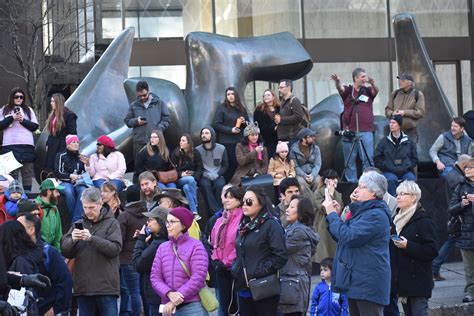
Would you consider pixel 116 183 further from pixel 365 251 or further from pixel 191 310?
pixel 365 251

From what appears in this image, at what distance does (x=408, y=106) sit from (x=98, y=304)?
7642 mm

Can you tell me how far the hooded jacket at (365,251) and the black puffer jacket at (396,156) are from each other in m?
6.46

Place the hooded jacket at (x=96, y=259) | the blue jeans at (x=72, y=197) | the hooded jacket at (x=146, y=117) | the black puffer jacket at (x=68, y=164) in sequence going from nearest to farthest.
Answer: the hooded jacket at (x=96, y=259) → the blue jeans at (x=72, y=197) → the black puffer jacket at (x=68, y=164) → the hooded jacket at (x=146, y=117)

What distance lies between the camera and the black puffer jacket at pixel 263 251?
9984 mm

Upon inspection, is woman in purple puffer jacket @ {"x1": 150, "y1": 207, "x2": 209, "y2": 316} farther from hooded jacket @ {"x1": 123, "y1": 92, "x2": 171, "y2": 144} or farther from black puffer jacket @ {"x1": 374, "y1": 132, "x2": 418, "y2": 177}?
black puffer jacket @ {"x1": 374, "y1": 132, "x2": 418, "y2": 177}

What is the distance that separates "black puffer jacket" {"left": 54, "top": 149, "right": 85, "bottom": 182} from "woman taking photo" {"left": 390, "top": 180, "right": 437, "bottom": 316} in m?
5.76

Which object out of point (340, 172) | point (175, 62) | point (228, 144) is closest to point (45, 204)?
point (228, 144)

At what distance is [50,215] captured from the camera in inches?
507

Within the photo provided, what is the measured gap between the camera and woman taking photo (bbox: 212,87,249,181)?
1645cm

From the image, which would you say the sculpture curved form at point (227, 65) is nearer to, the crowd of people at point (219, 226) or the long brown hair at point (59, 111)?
the crowd of people at point (219, 226)

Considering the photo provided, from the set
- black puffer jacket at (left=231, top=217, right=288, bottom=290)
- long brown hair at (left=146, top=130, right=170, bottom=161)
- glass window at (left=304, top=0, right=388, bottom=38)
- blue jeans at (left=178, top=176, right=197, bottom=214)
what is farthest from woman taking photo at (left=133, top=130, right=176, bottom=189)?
glass window at (left=304, top=0, right=388, bottom=38)

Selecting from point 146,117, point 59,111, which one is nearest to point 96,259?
point 59,111

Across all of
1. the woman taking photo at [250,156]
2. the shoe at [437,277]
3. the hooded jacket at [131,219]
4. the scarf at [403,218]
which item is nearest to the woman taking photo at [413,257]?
the scarf at [403,218]

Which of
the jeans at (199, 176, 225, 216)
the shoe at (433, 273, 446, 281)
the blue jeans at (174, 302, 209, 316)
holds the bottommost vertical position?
the shoe at (433, 273, 446, 281)
